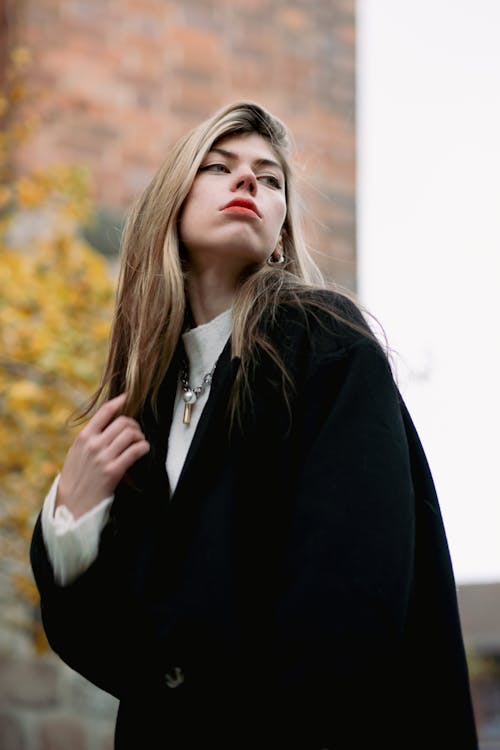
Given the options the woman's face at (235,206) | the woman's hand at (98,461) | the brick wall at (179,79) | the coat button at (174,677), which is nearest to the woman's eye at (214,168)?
the woman's face at (235,206)

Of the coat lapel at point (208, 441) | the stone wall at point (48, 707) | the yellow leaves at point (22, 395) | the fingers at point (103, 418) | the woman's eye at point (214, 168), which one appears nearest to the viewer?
the coat lapel at point (208, 441)

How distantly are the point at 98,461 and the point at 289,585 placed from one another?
0.32 m

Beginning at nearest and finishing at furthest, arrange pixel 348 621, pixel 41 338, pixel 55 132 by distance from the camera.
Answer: pixel 348 621, pixel 41 338, pixel 55 132

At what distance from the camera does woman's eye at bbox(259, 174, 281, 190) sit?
1.34 meters

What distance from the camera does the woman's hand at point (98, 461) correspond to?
3.87 feet

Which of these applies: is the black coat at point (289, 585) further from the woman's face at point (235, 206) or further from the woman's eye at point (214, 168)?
the woman's eye at point (214, 168)

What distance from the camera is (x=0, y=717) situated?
10.9 ft

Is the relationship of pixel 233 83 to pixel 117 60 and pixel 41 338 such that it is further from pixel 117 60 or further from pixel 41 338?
pixel 41 338

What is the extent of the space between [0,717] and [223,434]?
2.63 metres

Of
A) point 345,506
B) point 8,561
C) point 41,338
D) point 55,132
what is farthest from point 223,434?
point 55,132

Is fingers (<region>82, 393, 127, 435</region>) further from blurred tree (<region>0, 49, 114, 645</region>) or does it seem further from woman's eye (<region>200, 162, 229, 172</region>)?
blurred tree (<region>0, 49, 114, 645</region>)

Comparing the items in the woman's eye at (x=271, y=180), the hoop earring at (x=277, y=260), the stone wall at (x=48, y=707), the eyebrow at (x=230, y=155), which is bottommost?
the stone wall at (x=48, y=707)

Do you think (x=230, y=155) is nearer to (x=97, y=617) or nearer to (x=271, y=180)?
(x=271, y=180)

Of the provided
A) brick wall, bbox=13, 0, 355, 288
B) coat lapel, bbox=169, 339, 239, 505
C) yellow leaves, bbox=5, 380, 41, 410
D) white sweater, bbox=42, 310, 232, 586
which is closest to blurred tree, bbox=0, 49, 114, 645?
yellow leaves, bbox=5, 380, 41, 410
